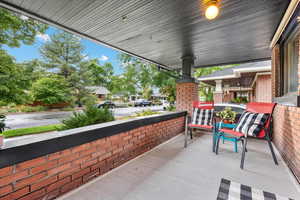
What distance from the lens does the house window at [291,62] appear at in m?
2.41

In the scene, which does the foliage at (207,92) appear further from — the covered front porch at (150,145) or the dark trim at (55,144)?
the dark trim at (55,144)

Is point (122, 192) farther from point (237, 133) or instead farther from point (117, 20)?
point (117, 20)

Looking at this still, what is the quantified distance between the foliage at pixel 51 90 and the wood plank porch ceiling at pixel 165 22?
9463 millimetres

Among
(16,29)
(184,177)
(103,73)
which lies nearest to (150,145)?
(184,177)

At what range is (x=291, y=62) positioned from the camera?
8.84ft

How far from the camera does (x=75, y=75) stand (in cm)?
1291

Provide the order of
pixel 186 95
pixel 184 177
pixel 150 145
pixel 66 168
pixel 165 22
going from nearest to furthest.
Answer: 1. pixel 66 168
2. pixel 184 177
3. pixel 165 22
4. pixel 150 145
5. pixel 186 95

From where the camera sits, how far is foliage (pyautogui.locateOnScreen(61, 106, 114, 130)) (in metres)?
2.32

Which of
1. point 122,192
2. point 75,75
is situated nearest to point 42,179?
point 122,192

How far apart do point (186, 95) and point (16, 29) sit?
6.29 metres

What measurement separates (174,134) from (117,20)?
10.3ft

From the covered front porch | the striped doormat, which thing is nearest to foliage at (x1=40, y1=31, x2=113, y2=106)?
the covered front porch

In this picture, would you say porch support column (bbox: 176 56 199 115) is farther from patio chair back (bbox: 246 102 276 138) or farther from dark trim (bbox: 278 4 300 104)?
dark trim (bbox: 278 4 300 104)

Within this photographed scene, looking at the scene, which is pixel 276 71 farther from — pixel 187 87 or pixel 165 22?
pixel 165 22
